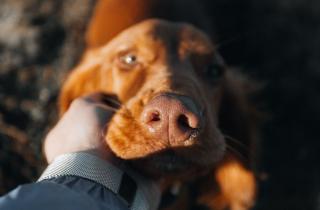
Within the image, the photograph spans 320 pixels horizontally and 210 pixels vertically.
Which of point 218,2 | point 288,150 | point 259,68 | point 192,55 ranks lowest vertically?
point 288,150

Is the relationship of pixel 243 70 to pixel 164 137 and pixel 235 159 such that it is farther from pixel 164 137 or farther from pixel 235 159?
pixel 164 137

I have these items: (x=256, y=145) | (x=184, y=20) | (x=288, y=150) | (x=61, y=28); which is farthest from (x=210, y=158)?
(x=61, y=28)

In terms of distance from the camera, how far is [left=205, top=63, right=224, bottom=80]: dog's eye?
3303 millimetres

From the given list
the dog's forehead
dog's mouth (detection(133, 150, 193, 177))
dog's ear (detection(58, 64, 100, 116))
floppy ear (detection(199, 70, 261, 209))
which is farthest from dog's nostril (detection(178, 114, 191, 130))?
dog's ear (detection(58, 64, 100, 116))

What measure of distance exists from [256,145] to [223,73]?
644 millimetres

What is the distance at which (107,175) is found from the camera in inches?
96.4

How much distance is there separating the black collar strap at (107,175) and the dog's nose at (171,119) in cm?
26

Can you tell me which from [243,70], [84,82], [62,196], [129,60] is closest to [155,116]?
[62,196]

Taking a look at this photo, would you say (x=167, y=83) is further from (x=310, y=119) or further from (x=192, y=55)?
(x=310, y=119)

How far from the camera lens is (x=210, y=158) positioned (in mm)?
2695

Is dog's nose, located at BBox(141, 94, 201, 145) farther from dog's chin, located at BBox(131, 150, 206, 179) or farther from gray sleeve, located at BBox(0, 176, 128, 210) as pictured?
gray sleeve, located at BBox(0, 176, 128, 210)

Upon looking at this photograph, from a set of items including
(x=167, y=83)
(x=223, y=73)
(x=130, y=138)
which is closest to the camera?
(x=130, y=138)

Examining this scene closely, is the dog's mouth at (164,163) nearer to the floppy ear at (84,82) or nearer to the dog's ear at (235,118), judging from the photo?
the floppy ear at (84,82)

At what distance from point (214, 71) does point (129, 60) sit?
1.64 ft
